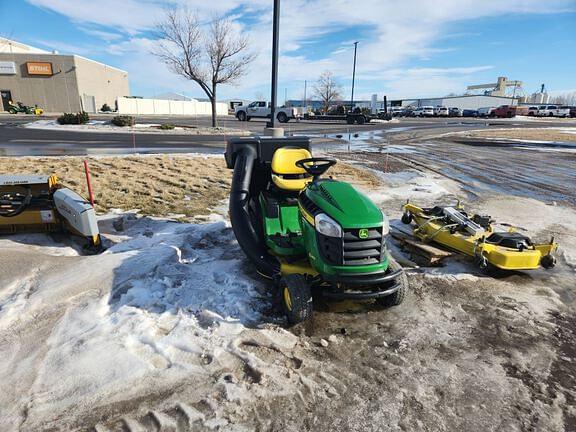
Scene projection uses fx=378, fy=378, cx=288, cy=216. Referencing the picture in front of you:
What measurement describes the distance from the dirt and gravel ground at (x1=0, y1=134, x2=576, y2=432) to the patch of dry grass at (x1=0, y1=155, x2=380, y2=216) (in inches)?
62.8

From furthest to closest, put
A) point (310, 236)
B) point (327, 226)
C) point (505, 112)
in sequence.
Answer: point (505, 112) < point (310, 236) < point (327, 226)

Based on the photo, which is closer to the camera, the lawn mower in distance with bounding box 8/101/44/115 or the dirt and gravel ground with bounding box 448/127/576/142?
the dirt and gravel ground with bounding box 448/127/576/142

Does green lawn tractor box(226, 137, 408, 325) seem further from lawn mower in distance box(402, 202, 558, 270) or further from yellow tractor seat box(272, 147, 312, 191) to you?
lawn mower in distance box(402, 202, 558, 270)

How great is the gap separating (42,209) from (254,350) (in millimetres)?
3643

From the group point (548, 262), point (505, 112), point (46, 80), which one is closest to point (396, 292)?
point (548, 262)

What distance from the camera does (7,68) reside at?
44.8 meters

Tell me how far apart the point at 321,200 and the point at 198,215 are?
3505 mm

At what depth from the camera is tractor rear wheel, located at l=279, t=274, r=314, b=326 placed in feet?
10.5

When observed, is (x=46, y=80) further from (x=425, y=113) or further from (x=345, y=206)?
(x=345, y=206)

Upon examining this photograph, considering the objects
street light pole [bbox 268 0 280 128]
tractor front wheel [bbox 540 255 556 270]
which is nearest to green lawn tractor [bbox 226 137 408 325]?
tractor front wheel [bbox 540 255 556 270]

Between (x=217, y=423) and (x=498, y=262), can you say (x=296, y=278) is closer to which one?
(x=217, y=423)

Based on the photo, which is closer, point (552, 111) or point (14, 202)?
point (14, 202)

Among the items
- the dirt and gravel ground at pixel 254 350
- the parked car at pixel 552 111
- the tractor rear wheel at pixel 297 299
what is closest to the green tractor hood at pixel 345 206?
the tractor rear wheel at pixel 297 299

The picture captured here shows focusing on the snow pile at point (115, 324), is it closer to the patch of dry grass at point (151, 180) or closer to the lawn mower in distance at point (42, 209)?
the lawn mower in distance at point (42, 209)
